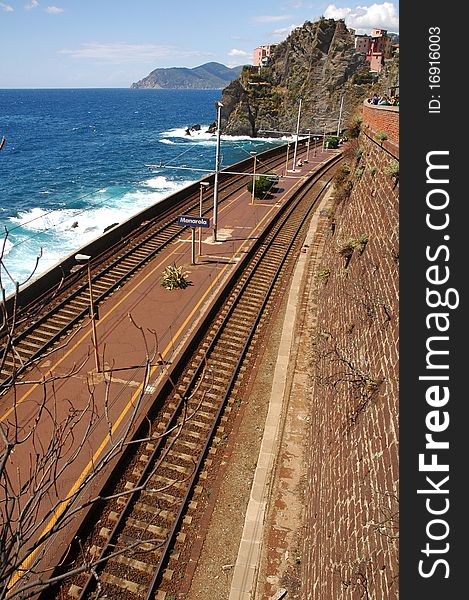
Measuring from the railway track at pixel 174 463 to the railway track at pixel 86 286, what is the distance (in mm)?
3908

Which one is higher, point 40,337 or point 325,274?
point 325,274

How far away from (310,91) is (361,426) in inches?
4359

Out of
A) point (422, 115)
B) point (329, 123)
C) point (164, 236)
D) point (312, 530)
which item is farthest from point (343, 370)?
point (329, 123)

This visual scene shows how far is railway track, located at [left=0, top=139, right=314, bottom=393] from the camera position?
49.0 ft

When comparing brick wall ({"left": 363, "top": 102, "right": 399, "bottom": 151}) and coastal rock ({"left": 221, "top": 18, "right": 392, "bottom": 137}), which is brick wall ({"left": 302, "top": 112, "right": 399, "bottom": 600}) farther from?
coastal rock ({"left": 221, "top": 18, "right": 392, "bottom": 137})

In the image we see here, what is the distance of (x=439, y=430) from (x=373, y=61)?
125m

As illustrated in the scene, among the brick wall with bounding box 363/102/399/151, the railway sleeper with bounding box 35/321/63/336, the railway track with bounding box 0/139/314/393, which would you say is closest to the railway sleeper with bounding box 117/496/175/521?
the railway track with bounding box 0/139/314/393

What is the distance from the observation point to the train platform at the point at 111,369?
31.4 feet

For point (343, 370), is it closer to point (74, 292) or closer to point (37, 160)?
point (74, 292)

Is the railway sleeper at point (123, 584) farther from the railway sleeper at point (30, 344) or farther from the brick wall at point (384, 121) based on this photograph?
the brick wall at point (384, 121)

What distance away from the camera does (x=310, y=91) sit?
341 feet

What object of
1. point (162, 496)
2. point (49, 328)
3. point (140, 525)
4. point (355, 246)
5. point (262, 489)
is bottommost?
point (140, 525)

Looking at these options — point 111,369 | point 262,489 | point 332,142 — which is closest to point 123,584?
point 262,489

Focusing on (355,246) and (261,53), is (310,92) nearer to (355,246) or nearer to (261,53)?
(261,53)
